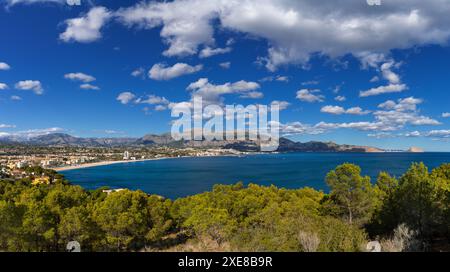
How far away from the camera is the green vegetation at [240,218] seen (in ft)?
45.3

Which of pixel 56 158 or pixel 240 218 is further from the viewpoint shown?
pixel 56 158

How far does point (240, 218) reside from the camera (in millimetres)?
21609

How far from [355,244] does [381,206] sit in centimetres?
1173

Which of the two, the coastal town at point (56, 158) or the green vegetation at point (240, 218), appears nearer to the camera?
the green vegetation at point (240, 218)

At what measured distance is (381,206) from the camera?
19250 mm

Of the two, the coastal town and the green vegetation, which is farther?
the coastal town

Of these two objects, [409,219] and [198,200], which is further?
[198,200]

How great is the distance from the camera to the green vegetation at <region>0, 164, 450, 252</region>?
45.3ft

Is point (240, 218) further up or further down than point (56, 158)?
further up

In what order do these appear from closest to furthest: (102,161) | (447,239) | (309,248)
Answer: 1. (309,248)
2. (447,239)
3. (102,161)
